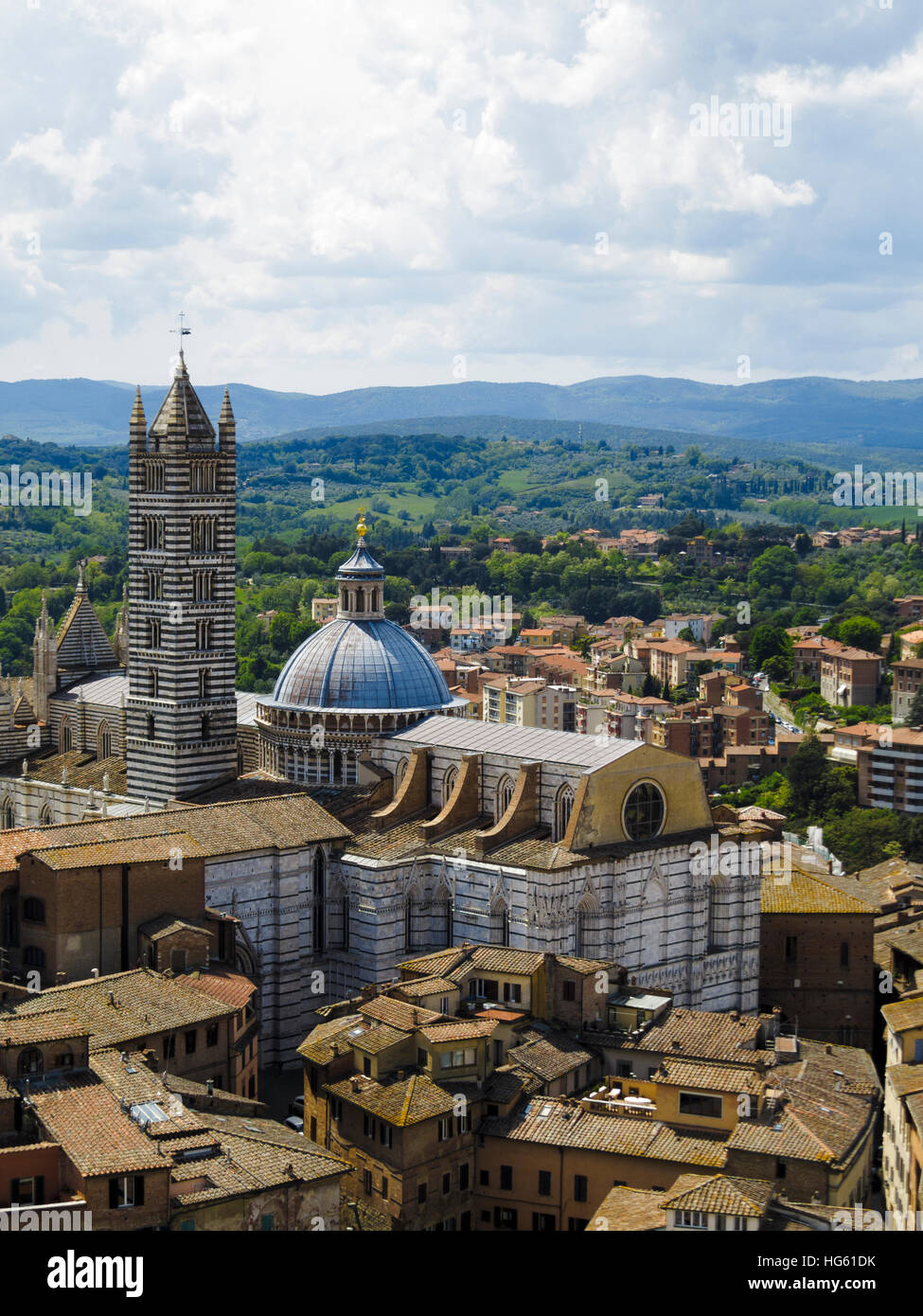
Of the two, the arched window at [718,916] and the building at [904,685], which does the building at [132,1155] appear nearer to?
the arched window at [718,916]

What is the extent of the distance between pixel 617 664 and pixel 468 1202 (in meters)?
84.1

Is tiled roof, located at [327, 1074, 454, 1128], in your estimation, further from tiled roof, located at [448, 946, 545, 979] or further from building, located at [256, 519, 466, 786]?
building, located at [256, 519, 466, 786]

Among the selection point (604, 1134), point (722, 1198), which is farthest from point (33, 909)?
point (722, 1198)

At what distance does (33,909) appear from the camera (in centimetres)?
3941

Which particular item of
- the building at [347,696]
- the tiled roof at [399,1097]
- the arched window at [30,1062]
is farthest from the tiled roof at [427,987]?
the building at [347,696]

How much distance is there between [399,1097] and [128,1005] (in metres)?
5.79

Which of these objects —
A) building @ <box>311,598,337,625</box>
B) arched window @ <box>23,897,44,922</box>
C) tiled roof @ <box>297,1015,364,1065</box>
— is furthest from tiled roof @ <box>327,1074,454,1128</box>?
building @ <box>311,598,337,625</box>

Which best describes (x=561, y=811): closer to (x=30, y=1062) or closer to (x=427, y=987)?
(x=427, y=987)

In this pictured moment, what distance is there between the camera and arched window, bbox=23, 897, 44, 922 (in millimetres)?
39219

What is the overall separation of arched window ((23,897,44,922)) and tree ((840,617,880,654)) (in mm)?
86232

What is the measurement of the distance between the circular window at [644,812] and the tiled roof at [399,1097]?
35.1 ft

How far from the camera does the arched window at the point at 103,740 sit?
58.3 m
